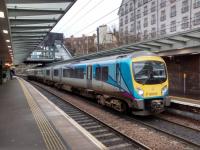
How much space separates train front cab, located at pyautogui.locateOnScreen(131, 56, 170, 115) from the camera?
12.0 meters

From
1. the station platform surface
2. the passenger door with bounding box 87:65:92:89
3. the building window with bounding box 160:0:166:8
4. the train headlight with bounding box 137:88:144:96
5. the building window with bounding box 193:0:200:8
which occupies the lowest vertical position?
the station platform surface

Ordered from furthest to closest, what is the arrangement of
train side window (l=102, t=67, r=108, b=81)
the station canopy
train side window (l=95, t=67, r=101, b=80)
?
train side window (l=95, t=67, r=101, b=80) → train side window (l=102, t=67, r=108, b=81) → the station canopy

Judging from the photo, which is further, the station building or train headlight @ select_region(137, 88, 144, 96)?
the station building

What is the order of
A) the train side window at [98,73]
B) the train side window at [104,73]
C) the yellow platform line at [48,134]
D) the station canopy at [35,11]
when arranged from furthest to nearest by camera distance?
Result: the train side window at [98,73], the train side window at [104,73], the station canopy at [35,11], the yellow platform line at [48,134]

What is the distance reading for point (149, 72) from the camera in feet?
40.9

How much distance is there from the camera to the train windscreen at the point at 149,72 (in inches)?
483

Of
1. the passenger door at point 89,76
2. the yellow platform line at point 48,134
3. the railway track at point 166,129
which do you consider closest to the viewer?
the yellow platform line at point 48,134

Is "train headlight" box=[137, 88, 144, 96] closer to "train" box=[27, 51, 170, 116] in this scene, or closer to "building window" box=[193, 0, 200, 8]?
"train" box=[27, 51, 170, 116]

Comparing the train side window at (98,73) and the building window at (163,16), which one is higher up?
the building window at (163,16)

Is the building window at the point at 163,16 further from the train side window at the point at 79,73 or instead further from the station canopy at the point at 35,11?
the station canopy at the point at 35,11

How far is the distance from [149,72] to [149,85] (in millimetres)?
557

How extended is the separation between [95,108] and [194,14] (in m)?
30.7

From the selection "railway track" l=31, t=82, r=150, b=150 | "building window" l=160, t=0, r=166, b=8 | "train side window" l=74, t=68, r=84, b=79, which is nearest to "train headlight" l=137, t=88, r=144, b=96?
"railway track" l=31, t=82, r=150, b=150

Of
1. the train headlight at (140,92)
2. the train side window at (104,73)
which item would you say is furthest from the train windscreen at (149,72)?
the train side window at (104,73)
